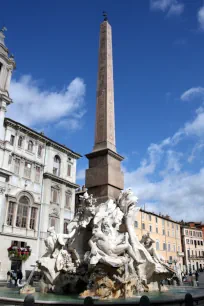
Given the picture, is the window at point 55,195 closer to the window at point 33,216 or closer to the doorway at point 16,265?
the window at point 33,216

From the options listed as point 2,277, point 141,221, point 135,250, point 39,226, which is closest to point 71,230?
point 135,250

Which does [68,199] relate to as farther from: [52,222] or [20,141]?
[20,141]

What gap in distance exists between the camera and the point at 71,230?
10367mm

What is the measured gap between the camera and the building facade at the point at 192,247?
54.2 meters

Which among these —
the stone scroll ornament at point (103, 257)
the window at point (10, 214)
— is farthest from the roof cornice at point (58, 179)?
the stone scroll ornament at point (103, 257)

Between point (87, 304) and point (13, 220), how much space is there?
21.2 metres

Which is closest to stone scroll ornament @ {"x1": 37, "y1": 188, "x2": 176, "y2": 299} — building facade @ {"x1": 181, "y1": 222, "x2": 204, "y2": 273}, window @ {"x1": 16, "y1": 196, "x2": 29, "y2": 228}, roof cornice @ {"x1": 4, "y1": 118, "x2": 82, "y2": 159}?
window @ {"x1": 16, "y1": 196, "x2": 29, "y2": 228}

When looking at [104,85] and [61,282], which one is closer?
[61,282]

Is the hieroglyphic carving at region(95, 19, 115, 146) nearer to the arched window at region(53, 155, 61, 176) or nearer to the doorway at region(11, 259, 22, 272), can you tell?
the doorway at region(11, 259, 22, 272)

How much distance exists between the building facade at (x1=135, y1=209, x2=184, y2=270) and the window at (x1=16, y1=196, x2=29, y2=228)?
1789 centimetres

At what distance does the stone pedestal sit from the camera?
10.4m

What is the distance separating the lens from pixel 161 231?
45625 mm

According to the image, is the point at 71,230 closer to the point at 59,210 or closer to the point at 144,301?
the point at 144,301

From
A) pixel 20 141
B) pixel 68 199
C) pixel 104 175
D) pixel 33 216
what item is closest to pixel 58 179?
pixel 68 199
